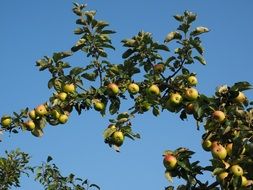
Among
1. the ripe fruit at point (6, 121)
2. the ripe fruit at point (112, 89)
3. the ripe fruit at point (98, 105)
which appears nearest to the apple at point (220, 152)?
the ripe fruit at point (112, 89)

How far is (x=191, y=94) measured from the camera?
5027 millimetres

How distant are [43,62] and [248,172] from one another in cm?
290

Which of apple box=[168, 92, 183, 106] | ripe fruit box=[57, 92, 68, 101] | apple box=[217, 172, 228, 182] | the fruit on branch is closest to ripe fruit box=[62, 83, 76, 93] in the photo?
ripe fruit box=[57, 92, 68, 101]

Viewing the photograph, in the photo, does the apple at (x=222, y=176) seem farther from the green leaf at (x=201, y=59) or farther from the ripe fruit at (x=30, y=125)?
the ripe fruit at (x=30, y=125)

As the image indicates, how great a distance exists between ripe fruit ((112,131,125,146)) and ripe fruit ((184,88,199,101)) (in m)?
0.87

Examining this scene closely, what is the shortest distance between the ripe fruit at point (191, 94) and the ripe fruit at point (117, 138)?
0.87 metres

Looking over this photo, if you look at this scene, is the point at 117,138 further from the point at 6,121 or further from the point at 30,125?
the point at 6,121

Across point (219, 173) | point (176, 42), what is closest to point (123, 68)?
point (176, 42)

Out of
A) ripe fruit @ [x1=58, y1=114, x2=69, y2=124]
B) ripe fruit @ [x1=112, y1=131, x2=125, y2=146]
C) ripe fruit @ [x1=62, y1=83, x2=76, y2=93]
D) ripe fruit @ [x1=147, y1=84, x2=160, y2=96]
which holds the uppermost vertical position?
ripe fruit @ [x1=62, y1=83, x2=76, y2=93]

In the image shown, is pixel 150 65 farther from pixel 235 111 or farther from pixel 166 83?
pixel 235 111

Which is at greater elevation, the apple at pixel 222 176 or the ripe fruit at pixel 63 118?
the ripe fruit at pixel 63 118

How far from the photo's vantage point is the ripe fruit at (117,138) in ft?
16.4

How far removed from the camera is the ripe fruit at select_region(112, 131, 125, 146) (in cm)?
501

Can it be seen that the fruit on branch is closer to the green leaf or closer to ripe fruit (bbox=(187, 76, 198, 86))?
ripe fruit (bbox=(187, 76, 198, 86))
